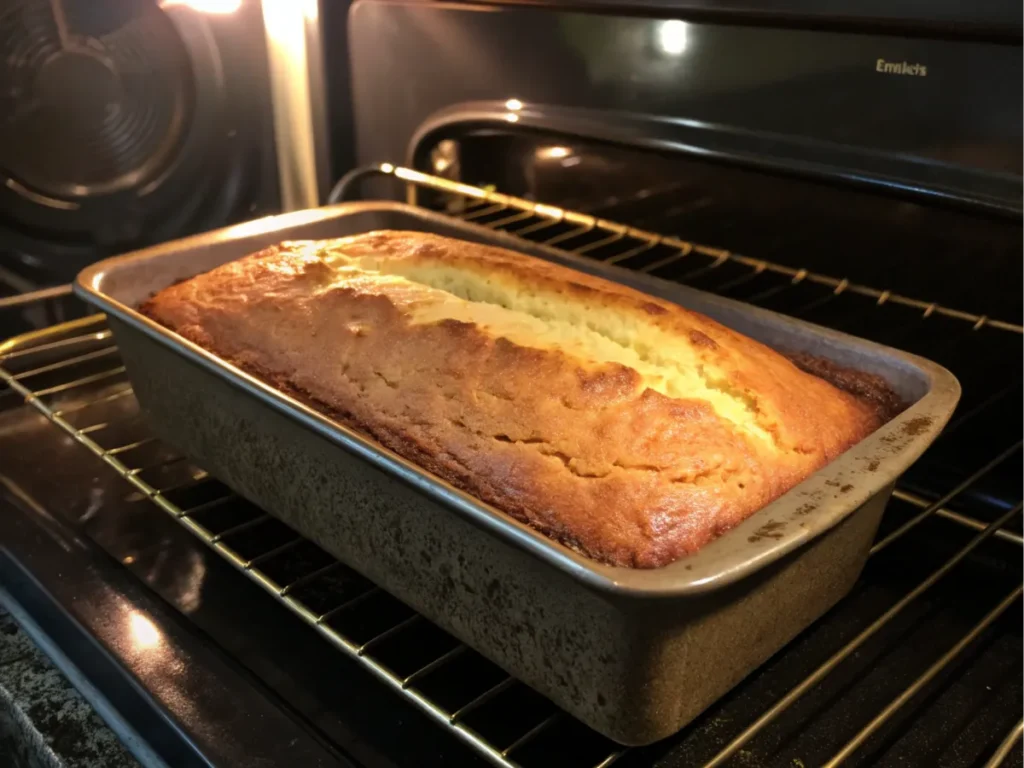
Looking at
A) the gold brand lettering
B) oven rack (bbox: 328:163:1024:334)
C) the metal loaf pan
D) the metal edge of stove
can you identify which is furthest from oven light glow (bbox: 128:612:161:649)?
the gold brand lettering

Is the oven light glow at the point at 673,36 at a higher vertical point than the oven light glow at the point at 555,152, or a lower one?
higher

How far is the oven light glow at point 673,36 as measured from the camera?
85cm

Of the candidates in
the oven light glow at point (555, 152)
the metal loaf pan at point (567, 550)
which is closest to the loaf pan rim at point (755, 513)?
the metal loaf pan at point (567, 550)

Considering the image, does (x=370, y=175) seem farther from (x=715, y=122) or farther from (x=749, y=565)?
(x=749, y=565)

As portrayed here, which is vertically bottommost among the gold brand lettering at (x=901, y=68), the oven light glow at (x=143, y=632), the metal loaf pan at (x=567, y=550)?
the oven light glow at (x=143, y=632)

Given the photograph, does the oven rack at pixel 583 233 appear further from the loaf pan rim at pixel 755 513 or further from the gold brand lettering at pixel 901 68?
the gold brand lettering at pixel 901 68

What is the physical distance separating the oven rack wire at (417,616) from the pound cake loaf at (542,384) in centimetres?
12

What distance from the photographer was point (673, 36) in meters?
0.86

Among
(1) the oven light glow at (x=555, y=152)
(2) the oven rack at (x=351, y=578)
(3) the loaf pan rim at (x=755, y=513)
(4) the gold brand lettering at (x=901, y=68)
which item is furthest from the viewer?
(1) the oven light glow at (x=555, y=152)

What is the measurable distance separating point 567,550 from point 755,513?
0.13 m

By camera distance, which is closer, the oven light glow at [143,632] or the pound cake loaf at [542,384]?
the pound cake loaf at [542,384]

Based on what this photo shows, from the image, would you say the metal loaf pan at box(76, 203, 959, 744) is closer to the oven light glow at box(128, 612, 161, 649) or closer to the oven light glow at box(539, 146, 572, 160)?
the oven light glow at box(128, 612, 161, 649)

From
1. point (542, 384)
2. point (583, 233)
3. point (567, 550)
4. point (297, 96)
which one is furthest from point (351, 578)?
point (297, 96)

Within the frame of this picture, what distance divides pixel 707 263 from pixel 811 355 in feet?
0.89
